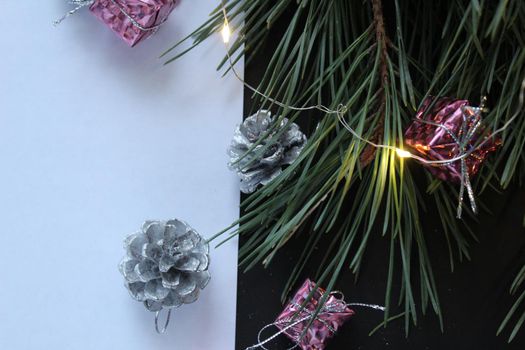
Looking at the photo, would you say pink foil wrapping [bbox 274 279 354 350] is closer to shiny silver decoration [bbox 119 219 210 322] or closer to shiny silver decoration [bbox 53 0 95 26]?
shiny silver decoration [bbox 119 219 210 322]

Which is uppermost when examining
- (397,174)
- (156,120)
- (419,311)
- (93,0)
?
(93,0)

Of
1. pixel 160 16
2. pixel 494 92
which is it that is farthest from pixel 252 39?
pixel 494 92

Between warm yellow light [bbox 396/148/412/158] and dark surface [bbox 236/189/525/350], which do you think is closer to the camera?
warm yellow light [bbox 396/148/412/158]

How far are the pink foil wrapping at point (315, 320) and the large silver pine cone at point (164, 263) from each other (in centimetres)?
8

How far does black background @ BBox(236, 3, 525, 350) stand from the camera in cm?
72

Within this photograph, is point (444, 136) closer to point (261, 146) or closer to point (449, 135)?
point (449, 135)

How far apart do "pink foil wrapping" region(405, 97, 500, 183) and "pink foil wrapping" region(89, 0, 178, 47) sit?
225mm

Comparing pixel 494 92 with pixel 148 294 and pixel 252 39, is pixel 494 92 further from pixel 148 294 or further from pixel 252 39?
pixel 148 294

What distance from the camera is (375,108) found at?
648mm

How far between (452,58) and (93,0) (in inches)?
11.3

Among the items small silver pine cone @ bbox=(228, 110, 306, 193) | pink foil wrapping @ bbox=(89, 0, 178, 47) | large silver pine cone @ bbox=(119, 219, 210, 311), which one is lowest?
large silver pine cone @ bbox=(119, 219, 210, 311)

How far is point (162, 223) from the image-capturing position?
2.27 feet

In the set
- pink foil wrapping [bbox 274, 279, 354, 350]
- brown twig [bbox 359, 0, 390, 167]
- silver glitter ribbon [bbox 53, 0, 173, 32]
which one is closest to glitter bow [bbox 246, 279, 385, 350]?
pink foil wrapping [bbox 274, 279, 354, 350]

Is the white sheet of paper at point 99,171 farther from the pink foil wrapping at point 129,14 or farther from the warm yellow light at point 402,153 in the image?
the warm yellow light at point 402,153
